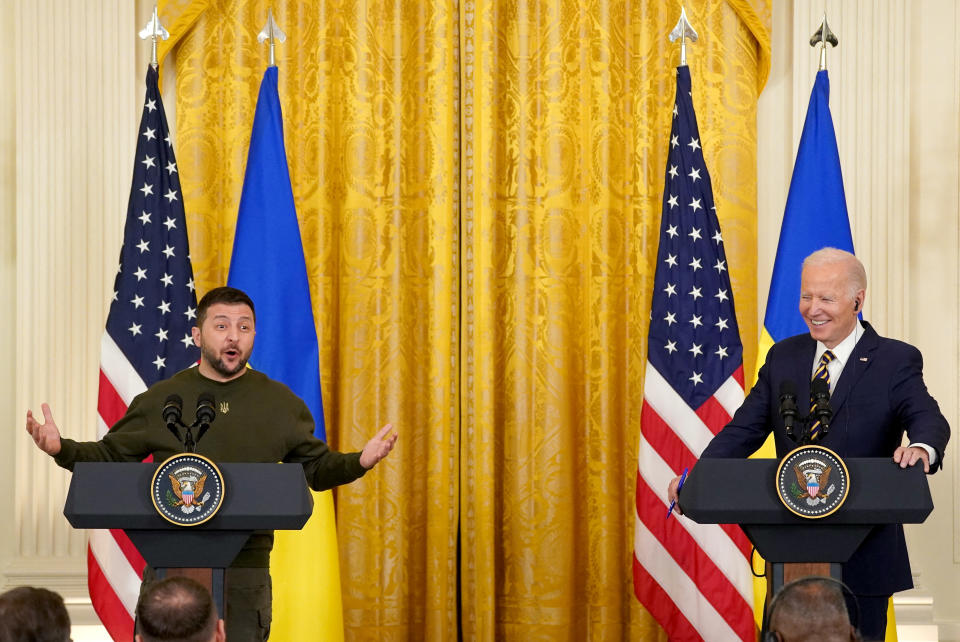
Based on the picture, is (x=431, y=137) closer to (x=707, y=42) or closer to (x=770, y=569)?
(x=707, y=42)

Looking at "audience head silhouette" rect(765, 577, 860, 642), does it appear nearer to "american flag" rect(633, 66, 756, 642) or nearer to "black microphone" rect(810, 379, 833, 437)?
"black microphone" rect(810, 379, 833, 437)

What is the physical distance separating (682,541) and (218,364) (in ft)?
7.27

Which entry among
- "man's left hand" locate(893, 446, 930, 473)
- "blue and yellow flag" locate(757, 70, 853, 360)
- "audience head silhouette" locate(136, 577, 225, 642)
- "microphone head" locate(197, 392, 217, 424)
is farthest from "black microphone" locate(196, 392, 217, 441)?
"blue and yellow flag" locate(757, 70, 853, 360)

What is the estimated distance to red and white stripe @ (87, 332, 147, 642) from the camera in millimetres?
4805

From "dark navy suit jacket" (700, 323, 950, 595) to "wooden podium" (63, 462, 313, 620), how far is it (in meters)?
1.57

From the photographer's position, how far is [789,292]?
16.0ft

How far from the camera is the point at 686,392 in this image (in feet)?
16.4

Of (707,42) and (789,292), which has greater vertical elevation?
(707,42)

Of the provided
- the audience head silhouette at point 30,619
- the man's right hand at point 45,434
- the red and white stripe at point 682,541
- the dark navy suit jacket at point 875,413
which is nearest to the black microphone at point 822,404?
the dark navy suit jacket at point 875,413

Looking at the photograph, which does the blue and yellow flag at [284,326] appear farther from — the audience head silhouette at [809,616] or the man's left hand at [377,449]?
the audience head silhouette at [809,616]

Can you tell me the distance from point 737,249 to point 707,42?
97 centimetres

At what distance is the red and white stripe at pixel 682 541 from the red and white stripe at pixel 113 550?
210 centimetres

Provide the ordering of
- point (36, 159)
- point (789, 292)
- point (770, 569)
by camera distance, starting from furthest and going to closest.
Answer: point (36, 159) → point (789, 292) → point (770, 569)

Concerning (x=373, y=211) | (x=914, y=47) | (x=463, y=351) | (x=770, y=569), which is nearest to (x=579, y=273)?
(x=463, y=351)
